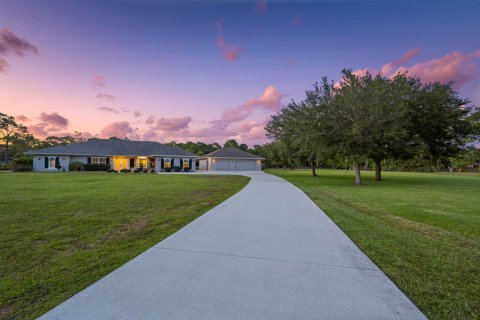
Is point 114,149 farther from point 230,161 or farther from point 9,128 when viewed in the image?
point 9,128

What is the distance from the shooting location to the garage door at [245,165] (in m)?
41.4

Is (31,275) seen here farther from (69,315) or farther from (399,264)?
(399,264)

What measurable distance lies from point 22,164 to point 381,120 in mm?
39887

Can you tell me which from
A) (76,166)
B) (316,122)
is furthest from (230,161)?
(316,122)

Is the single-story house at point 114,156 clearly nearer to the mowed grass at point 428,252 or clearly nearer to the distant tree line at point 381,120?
the distant tree line at point 381,120

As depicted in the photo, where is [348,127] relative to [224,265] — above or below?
above

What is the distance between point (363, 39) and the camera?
1464 cm

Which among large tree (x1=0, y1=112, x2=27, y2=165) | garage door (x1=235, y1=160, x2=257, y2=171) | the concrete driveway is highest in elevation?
large tree (x1=0, y1=112, x2=27, y2=165)

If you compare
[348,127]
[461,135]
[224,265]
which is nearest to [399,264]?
[224,265]

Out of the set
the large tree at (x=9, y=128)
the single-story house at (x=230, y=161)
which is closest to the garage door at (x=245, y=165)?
the single-story house at (x=230, y=161)

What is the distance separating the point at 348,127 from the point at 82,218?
1666 centimetres

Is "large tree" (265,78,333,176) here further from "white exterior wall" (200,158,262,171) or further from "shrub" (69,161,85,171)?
"shrub" (69,161,85,171)

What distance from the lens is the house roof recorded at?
30.6 meters

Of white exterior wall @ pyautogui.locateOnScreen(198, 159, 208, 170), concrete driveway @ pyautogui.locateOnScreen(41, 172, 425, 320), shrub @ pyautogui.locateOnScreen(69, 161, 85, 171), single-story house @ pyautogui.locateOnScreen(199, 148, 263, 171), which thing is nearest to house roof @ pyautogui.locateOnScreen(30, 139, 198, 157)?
shrub @ pyautogui.locateOnScreen(69, 161, 85, 171)
